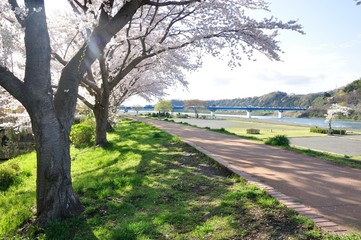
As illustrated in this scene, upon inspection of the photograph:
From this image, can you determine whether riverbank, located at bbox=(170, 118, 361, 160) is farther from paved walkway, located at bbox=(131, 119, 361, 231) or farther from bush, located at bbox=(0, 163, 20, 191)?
bush, located at bbox=(0, 163, 20, 191)

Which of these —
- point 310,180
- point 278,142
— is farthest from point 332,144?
point 310,180

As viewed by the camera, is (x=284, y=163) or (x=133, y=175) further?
(x=284, y=163)

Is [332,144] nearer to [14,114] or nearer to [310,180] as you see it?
[310,180]

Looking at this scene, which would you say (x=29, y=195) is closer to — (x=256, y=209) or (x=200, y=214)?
(x=200, y=214)

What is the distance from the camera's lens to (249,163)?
346 inches

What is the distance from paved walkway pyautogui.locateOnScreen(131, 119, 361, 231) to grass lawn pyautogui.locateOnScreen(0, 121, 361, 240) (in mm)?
575

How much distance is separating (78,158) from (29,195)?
4.99 m

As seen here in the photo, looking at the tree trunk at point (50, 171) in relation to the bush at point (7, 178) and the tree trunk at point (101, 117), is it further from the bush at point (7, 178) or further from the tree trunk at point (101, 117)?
the tree trunk at point (101, 117)

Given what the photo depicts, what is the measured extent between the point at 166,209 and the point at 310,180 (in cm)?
340

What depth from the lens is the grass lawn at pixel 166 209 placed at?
14.6ft

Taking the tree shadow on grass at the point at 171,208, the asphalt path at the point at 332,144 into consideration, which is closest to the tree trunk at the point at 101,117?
the tree shadow on grass at the point at 171,208

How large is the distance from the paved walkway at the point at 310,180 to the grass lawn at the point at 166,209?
58 cm

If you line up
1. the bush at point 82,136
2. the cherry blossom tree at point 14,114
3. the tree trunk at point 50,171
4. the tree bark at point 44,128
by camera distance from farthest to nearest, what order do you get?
the bush at point 82,136
the cherry blossom tree at point 14,114
the tree trunk at point 50,171
the tree bark at point 44,128

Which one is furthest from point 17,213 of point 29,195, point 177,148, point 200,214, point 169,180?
point 177,148
